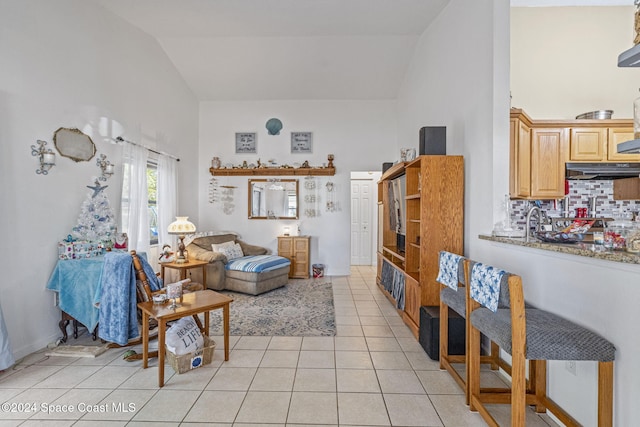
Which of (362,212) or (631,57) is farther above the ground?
(631,57)

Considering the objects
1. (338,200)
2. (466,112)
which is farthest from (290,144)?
(466,112)

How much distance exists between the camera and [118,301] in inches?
105

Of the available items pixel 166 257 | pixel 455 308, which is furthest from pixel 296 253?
pixel 455 308

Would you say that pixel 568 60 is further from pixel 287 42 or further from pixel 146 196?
pixel 146 196

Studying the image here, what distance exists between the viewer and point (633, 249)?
4.67 ft

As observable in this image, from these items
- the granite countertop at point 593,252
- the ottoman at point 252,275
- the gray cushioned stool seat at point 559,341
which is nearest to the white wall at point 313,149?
the ottoman at point 252,275

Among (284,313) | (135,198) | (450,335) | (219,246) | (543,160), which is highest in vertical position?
(543,160)

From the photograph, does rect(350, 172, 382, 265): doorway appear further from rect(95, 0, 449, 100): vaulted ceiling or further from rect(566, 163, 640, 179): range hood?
rect(566, 163, 640, 179): range hood

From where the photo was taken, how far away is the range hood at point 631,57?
1.30 meters

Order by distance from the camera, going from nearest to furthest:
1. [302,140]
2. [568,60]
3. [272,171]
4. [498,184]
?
[498,184], [568,60], [272,171], [302,140]

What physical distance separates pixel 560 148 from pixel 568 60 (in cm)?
115

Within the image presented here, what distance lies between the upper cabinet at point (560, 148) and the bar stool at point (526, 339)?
197 centimetres

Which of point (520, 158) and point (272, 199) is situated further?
point (272, 199)

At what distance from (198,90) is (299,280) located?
4.28 m
